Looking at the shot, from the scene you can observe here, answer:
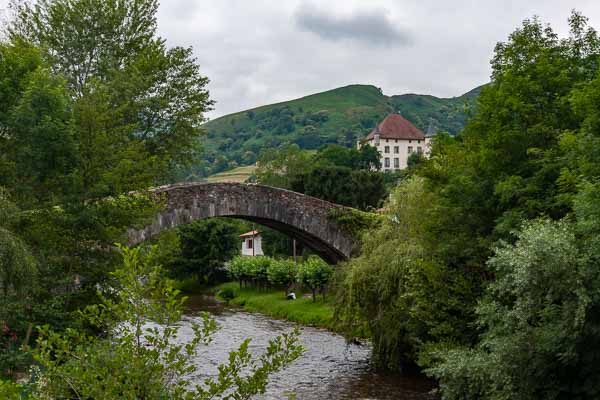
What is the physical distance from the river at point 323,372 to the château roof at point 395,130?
91.4 metres

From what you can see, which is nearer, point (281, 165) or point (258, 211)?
point (258, 211)

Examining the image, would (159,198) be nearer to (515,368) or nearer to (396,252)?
(396,252)

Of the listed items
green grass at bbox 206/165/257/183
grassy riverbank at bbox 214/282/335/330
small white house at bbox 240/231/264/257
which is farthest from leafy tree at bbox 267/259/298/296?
green grass at bbox 206/165/257/183

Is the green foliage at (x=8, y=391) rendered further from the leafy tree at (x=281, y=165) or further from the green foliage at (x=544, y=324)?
the leafy tree at (x=281, y=165)

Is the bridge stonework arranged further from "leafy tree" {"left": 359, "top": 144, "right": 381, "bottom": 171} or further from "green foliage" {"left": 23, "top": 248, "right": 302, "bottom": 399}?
"leafy tree" {"left": 359, "top": 144, "right": 381, "bottom": 171}

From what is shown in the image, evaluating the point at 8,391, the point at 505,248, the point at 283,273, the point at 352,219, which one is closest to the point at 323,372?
the point at 352,219

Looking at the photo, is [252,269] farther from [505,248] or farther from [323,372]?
[505,248]

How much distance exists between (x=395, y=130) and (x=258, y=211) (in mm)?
97326

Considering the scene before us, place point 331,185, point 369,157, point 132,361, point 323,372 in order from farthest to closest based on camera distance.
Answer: point 369,157 < point 331,185 < point 323,372 < point 132,361

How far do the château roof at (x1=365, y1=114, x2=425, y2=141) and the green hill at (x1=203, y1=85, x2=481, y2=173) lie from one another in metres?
19.3

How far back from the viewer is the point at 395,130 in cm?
11681

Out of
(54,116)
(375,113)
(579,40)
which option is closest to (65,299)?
(54,116)

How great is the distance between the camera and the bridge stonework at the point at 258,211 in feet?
65.1

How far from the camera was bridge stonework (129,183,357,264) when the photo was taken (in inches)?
782
